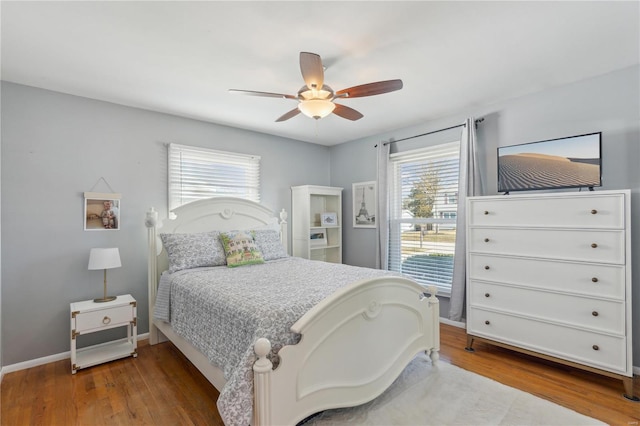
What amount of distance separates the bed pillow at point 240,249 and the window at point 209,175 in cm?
72

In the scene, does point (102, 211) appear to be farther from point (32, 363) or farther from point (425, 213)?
point (425, 213)

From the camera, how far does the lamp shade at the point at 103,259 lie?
2.73 metres

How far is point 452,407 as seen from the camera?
6.77 ft

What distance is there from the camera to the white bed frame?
1572 millimetres

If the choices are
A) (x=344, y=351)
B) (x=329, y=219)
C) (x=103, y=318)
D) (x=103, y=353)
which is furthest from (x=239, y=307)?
(x=329, y=219)

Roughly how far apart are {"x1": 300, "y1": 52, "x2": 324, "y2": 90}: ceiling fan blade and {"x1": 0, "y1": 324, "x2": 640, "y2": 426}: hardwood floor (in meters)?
2.23

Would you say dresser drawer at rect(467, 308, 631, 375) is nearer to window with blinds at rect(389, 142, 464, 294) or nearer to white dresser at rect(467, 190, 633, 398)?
white dresser at rect(467, 190, 633, 398)

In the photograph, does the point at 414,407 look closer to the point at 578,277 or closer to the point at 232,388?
the point at 232,388

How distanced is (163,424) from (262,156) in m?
3.20

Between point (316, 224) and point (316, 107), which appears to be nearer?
point (316, 107)

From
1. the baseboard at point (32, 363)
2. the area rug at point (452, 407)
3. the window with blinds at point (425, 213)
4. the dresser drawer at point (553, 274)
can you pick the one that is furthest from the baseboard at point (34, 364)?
the window with blinds at point (425, 213)

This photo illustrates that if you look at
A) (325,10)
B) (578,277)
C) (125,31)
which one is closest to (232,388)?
(325,10)

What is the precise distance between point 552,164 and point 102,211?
4.21m

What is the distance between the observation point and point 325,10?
1762 millimetres
